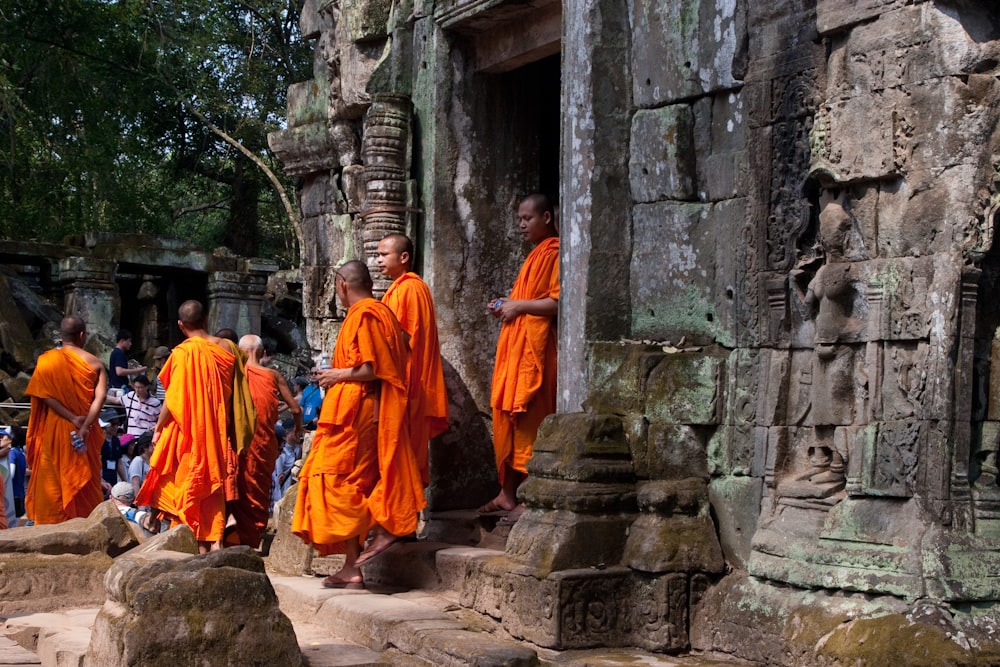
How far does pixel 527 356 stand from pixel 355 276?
100 cm

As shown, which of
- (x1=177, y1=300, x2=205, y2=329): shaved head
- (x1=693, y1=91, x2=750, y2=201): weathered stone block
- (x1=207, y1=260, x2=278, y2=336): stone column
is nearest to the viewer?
(x1=693, y1=91, x2=750, y2=201): weathered stone block

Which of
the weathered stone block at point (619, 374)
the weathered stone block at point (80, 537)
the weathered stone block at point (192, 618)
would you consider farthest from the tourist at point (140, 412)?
the weathered stone block at point (192, 618)

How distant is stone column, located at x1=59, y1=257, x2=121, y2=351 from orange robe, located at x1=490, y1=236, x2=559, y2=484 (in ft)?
46.1

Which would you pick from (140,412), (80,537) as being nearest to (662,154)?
(80,537)

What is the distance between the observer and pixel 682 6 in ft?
18.7

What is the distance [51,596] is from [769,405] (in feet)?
13.0

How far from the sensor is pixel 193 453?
748 cm

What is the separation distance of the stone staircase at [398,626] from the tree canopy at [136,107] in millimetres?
14808

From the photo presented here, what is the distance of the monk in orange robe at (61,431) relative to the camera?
9070 mm

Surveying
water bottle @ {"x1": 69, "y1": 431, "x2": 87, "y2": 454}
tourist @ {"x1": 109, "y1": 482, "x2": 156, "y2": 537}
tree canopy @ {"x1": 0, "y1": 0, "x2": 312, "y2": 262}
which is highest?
tree canopy @ {"x1": 0, "y1": 0, "x2": 312, "y2": 262}

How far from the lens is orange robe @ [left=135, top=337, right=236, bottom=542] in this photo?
744cm

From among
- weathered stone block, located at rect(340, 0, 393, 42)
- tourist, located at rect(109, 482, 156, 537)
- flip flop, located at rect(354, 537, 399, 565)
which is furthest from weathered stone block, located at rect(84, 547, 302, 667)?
weathered stone block, located at rect(340, 0, 393, 42)

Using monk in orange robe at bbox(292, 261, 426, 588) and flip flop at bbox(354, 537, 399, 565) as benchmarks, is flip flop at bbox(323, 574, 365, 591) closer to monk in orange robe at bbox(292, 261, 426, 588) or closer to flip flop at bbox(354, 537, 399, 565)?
monk in orange robe at bbox(292, 261, 426, 588)

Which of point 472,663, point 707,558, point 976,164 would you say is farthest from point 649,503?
point 976,164
